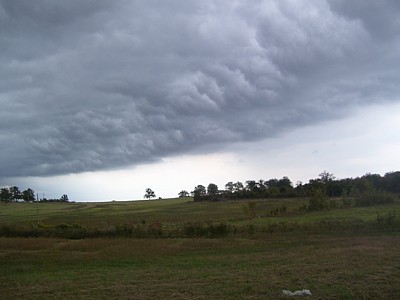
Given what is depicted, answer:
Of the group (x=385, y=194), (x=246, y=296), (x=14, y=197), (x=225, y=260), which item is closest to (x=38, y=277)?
(x=225, y=260)

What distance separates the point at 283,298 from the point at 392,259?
30.8 feet

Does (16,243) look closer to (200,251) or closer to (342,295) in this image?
(200,251)

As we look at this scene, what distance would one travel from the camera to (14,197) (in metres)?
194

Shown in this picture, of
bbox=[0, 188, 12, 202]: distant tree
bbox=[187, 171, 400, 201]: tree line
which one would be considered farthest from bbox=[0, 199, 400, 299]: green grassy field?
bbox=[0, 188, 12, 202]: distant tree

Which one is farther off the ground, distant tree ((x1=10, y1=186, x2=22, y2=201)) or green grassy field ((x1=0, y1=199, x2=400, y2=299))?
distant tree ((x1=10, y1=186, x2=22, y2=201))

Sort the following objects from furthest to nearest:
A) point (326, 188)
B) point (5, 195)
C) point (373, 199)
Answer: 1. point (5, 195)
2. point (326, 188)
3. point (373, 199)

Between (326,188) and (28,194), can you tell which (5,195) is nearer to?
(28,194)

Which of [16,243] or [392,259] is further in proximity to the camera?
[16,243]

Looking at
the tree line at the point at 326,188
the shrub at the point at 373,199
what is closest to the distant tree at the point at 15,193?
the tree line at the point at 326,188

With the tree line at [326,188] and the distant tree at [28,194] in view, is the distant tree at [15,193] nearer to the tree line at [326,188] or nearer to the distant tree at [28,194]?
the distant tree at [28,194]

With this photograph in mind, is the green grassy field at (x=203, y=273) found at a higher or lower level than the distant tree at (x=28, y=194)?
lower

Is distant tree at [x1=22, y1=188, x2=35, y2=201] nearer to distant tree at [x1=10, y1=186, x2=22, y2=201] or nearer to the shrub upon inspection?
distant tree at [x1=10, y1=186, x2=22, y2=201]

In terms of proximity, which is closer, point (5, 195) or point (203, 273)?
point (203, 273)

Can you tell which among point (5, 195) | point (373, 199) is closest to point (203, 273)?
point (373, 199)
